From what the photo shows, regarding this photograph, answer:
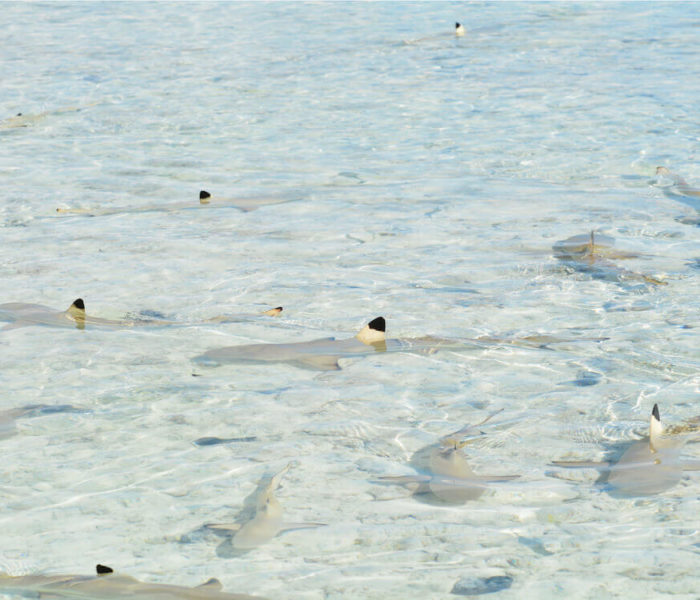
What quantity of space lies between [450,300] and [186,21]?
1145 centimetres

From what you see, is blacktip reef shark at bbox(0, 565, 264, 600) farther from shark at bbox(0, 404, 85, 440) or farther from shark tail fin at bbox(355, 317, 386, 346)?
shark tail fin at bbox(355, 317, 386, 346)

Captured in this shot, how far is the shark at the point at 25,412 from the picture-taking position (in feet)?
12.3

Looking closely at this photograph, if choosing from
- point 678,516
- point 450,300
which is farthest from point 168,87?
point 678,516

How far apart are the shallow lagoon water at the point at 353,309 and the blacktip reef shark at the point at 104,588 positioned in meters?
0.10

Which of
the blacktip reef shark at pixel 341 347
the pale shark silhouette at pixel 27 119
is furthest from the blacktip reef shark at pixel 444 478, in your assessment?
the pale shark silhouette at pixel 27 119

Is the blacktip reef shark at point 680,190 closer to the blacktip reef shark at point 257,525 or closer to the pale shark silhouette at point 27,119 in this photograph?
the blacktip reef shark at point 257,525

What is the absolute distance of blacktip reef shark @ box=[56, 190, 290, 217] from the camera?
6691 mm

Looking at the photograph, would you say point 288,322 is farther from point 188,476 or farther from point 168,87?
point 168,87

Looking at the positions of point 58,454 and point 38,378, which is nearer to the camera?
point 58,454

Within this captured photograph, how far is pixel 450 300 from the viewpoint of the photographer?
5.04 m

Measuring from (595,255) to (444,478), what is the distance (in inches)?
102

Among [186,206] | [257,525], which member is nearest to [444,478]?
[257,525]

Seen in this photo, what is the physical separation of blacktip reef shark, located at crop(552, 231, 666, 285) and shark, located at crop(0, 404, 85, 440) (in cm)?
276

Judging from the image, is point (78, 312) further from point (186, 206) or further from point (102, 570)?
point (102, 570)
